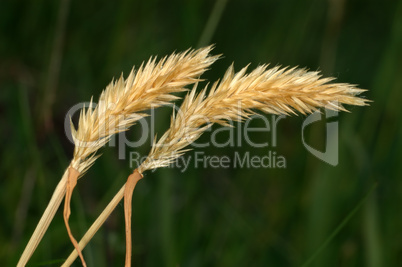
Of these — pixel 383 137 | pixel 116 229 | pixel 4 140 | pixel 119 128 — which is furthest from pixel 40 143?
pixel 119 128

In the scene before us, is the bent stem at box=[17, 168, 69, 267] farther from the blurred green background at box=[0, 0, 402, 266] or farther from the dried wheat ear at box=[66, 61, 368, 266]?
the blurred green background at box=[0, 0, 402, 266]

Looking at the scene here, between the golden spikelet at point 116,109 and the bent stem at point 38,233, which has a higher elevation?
the golden spikelet at point 116,109

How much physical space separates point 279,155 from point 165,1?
43.1 inches

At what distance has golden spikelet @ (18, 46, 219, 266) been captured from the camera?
60 centimetres

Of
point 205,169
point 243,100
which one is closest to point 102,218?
point 243,100

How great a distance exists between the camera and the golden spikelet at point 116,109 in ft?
1.96

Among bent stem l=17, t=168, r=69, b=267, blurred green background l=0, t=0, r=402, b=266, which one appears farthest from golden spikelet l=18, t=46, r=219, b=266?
blurred green background l=0, t=0, r=402, b=266

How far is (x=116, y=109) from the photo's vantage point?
62 cm

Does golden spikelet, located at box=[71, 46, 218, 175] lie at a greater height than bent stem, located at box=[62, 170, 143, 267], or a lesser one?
greater

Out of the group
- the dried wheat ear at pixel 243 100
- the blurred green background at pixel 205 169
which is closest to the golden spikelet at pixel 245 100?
the dried wheat ear at pixel 243 100

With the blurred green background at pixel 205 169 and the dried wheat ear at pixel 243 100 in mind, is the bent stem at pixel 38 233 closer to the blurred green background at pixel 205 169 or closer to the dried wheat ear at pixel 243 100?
the dried wheat ear at pixel 243 100

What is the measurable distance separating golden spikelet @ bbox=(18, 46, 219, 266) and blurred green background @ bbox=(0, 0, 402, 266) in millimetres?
310

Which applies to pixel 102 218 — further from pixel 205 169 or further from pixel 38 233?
pixel 205 169

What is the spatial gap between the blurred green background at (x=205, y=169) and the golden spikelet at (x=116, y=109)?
310 millimetres
